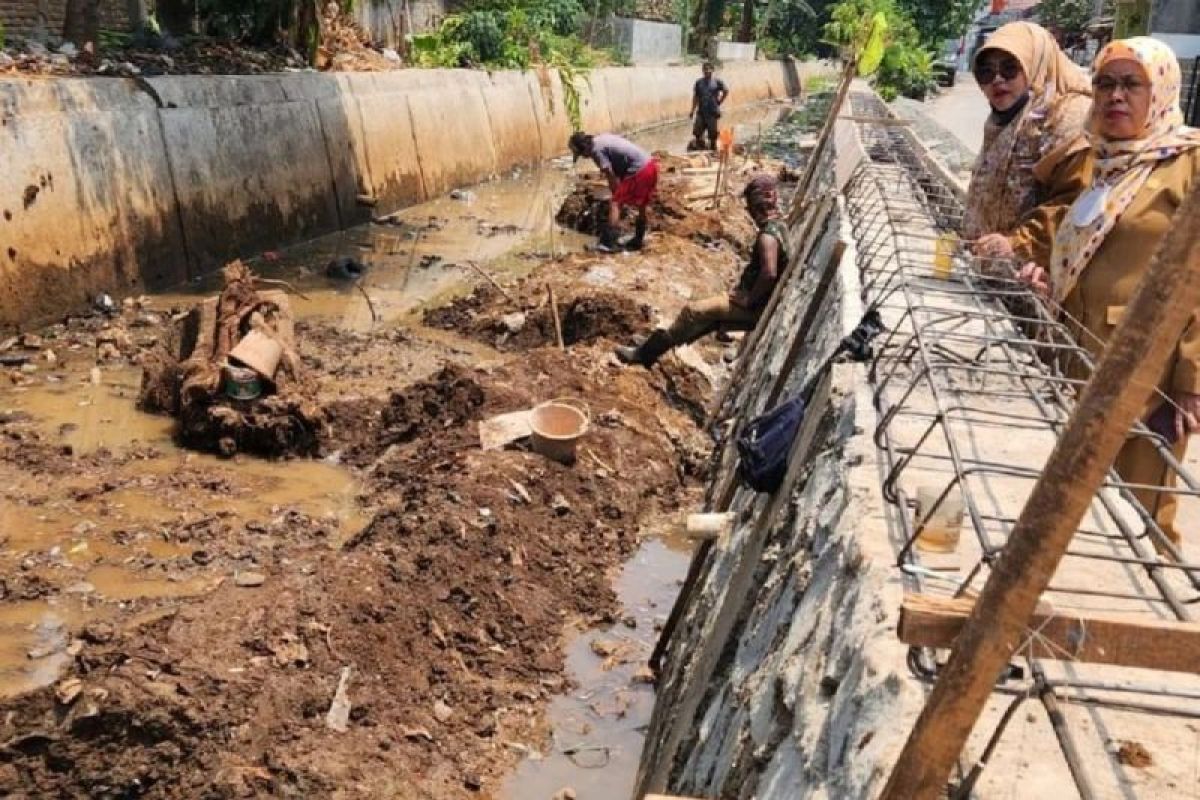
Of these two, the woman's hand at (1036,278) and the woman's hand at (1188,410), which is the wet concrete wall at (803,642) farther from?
the woman's hand at (1188,410)

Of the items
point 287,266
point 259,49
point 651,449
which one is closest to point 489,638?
point 651,449

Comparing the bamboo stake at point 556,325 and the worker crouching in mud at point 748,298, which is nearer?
the worker crouching in mud at point 748,298

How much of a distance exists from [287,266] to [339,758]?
9.69 metres

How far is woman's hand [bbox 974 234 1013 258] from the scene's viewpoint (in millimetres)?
4324

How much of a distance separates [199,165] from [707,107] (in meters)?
14.3

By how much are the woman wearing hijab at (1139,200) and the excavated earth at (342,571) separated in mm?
2885

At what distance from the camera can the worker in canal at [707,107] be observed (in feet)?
75.9

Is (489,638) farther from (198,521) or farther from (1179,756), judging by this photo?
(1179,756)

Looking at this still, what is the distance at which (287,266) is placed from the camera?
12812 millimetres

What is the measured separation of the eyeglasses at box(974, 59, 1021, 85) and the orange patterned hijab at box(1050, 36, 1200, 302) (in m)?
0.71

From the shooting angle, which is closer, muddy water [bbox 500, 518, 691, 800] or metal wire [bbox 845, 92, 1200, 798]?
metal wire [bbox 845, 92, 1200, 798]

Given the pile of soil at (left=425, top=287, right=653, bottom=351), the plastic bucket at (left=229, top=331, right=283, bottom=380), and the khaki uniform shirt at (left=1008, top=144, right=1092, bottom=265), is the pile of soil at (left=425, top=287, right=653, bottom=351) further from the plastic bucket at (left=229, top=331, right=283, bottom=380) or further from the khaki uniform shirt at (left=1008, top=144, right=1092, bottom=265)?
the khaki uniform shirt at (left=1008, top=144, right=1092, bottom=265)

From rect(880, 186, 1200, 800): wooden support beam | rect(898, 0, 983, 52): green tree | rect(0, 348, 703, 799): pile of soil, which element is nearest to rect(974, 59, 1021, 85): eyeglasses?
rect(0, 348, 703, 799): pile of soil

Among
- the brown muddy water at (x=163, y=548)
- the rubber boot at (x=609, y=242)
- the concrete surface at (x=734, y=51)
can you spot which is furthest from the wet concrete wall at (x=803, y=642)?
the concrete surface at (x=734, y=51)
